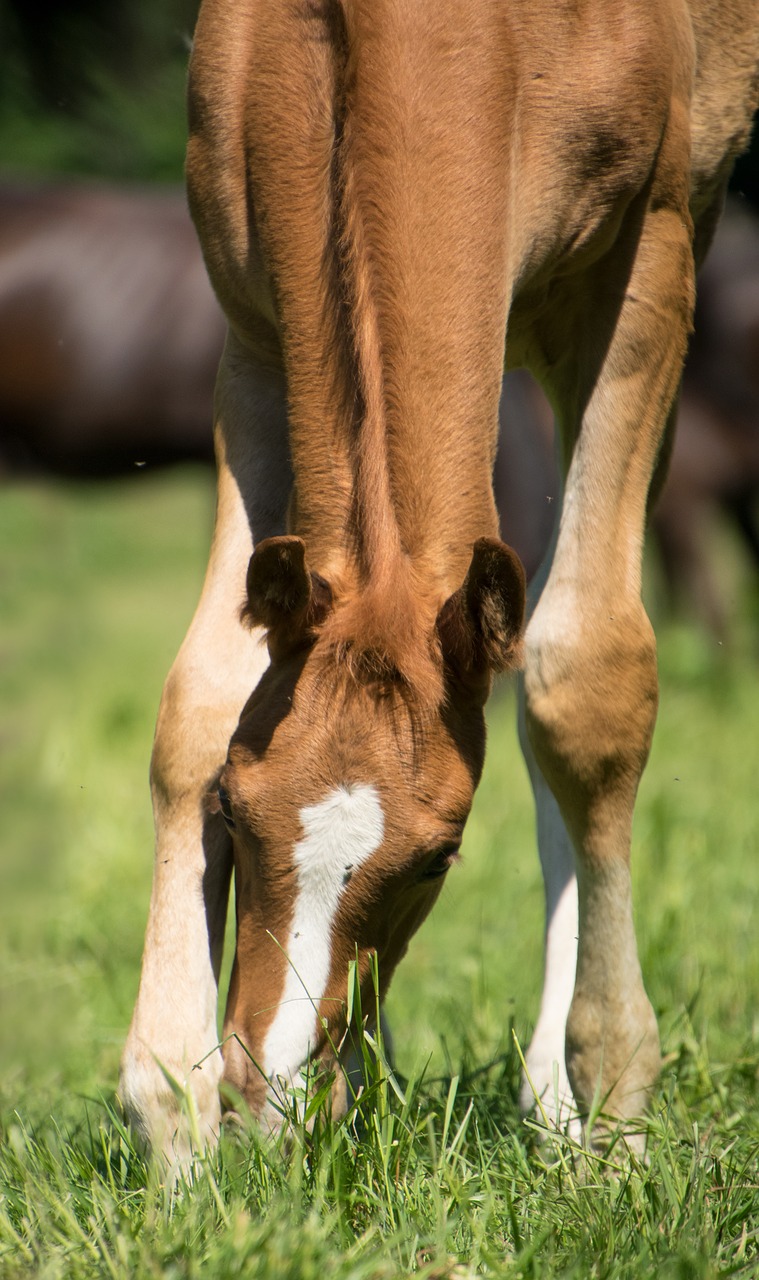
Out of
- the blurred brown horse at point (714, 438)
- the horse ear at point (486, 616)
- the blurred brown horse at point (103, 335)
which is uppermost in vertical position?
the horse ear at point (486, 616)

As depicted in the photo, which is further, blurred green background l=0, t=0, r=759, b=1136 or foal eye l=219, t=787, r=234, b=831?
blurred green background l=0, t=0, r=759, b=1136

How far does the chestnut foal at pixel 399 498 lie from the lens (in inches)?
99.7

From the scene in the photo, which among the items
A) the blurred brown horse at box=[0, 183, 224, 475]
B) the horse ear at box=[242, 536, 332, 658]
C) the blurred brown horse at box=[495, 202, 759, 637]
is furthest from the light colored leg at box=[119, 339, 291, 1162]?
the blurred brown horse at box=[495, 202, 759, 637]

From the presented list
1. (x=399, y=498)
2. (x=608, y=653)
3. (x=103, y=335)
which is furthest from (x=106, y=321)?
(x=399, y=498)

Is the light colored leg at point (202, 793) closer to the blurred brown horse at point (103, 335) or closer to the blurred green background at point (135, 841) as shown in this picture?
the blurred green background at point (135, 841)

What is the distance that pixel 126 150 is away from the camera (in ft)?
12.9

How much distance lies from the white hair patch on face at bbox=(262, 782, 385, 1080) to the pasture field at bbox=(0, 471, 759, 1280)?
0.41 ft

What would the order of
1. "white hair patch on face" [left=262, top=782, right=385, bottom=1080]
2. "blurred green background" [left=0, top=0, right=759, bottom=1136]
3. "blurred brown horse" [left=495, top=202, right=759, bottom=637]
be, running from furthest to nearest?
1. "blurred brown horse" [left=495, top=202, right=759, bottom=637]
2. "blurred green background" [left=0, top=0, right=759, bottom=1136]
3. "white hair patch on face" [left=262, top=782, right=385, bottom=1080]

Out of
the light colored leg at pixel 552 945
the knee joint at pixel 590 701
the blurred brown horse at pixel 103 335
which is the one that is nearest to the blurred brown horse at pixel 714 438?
the blurred brown horse at pixel 103 335

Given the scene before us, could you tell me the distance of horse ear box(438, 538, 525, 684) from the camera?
247 cm

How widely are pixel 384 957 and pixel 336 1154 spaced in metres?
0.39

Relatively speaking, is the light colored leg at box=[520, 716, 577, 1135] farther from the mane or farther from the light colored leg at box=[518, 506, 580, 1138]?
the mane

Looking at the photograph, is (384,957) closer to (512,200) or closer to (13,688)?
(512,200)

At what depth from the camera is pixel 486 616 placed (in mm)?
2553
